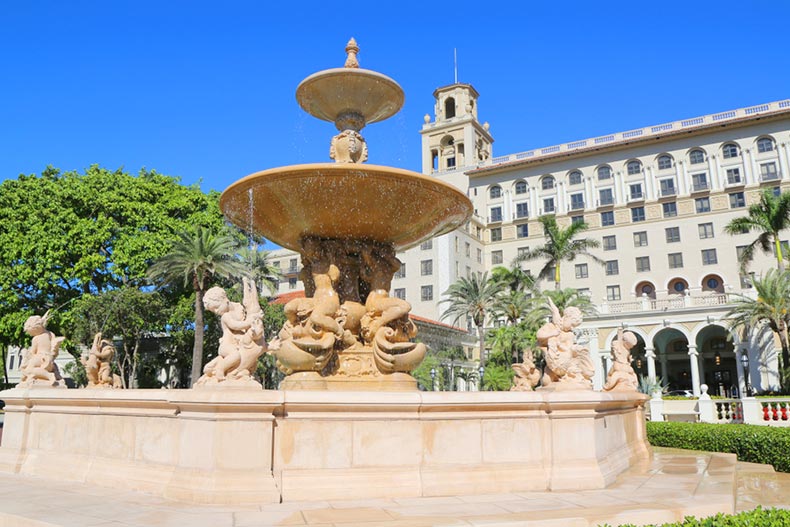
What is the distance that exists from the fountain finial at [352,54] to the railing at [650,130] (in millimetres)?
58406

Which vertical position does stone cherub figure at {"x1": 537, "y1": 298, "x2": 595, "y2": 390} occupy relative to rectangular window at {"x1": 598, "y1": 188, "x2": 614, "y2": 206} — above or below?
below

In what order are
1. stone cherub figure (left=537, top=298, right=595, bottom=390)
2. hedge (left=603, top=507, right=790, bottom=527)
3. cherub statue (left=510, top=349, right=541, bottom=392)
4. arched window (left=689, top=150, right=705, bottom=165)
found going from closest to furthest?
hedge (left=603, top=507, right=790, bottom=527)
stone cherub figure (left=537, top=298, right=595, bottom=390)
cherub statue (left=510, top=349, right=541, bottom=392)
arched window (left=689, top=150, right=705, bottom=165)

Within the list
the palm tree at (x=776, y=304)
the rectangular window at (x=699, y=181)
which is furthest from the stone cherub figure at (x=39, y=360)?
the rectangular window at (x=699, y=181)

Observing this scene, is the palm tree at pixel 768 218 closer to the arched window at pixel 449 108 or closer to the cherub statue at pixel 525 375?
the cherub statue at pixel 525 375

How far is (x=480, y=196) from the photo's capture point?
71625mm

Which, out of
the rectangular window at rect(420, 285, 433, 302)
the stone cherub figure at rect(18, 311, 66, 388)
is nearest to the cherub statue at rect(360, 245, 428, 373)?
the stone cherub figure at rect(18, 311, 66, 388)

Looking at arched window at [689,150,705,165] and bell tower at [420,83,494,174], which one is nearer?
arched window at [689,150,705,165]

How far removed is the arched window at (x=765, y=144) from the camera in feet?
191

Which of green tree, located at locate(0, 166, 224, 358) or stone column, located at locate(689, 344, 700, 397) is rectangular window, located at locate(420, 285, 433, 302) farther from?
green tree, located at locate(0, 166, 224, 358)

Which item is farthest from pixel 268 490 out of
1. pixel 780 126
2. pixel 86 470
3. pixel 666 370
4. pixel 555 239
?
pixel 780 126

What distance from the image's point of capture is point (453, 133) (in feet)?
245

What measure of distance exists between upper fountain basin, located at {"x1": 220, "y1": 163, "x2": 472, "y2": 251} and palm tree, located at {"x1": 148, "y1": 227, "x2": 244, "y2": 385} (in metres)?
23.2

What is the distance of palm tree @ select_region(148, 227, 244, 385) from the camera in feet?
106

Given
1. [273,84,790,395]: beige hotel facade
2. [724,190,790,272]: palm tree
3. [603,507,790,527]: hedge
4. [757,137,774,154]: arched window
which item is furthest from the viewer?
[757,137,774,154]: arched window
